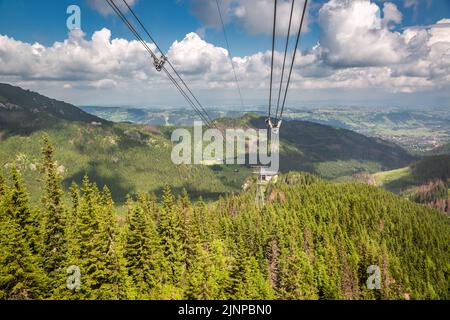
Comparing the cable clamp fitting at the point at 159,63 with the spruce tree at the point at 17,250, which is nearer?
the cable clamp fitting at the point at 159,63

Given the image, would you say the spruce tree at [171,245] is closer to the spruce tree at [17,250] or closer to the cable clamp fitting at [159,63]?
the spruce tree at [17,250]

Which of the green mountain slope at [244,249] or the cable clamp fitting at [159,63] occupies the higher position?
the cable clamp fitting at [159,63]

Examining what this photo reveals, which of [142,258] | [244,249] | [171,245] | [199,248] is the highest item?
[142,258]

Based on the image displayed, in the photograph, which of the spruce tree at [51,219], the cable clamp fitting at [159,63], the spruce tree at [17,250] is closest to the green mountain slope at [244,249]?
the spruce tree at [17,250]

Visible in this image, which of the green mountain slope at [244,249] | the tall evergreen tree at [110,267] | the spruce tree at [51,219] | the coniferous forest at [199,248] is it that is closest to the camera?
the coniferous forest at [199,248]

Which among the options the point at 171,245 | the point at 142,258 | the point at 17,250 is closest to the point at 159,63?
the point at 17,250

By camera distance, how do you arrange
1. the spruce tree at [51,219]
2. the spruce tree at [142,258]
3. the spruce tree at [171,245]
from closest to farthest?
the spruce tree at [51,219]
the spruce tree at [142,258]
the spruce tree at [171,245]

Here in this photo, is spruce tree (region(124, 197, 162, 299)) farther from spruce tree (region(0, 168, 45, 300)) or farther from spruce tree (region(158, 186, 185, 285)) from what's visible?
spruce tree (region(0, 168, 45, 300))

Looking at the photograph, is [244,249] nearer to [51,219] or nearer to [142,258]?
[142,258]

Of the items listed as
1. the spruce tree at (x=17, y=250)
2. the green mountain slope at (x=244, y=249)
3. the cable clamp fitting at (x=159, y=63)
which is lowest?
the green mountain slope at (x=244, y=249)
